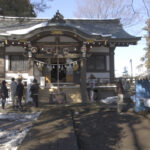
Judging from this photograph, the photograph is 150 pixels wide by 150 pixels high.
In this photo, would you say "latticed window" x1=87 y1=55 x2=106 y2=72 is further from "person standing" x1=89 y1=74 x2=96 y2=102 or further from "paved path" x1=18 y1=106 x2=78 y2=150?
"paved path" x1=18 y1=106 x2=78 y2=150

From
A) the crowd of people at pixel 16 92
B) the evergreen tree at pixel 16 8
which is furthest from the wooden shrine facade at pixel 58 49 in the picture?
the crowd of people at pixel 16 92

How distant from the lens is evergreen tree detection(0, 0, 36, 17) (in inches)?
463

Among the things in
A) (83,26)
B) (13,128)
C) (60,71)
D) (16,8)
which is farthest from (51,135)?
(16,8)

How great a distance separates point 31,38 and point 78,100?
4.75 m

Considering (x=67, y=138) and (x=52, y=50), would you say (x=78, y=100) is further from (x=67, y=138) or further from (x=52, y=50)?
(x=67, y=138)

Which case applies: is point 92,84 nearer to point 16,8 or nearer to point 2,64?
point 2,64

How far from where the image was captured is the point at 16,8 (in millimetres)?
14438

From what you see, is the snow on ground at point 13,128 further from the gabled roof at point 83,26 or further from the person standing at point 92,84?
the gabled roof at point 83,26

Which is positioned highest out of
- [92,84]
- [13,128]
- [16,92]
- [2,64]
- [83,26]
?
[83,26]

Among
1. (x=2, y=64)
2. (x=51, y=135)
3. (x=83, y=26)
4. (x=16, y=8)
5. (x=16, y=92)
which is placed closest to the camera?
(x=51, y=135)

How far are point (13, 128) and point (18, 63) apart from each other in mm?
7143

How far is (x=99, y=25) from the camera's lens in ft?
50.6

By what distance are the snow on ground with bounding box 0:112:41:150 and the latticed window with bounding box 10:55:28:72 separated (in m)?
5.10

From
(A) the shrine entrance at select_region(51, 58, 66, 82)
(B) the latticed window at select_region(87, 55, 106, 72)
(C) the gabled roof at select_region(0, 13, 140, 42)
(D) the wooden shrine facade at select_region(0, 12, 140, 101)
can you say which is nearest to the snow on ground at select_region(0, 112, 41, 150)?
(D) the wooden shrine facade at select_region(0, 12, 140, 101)
